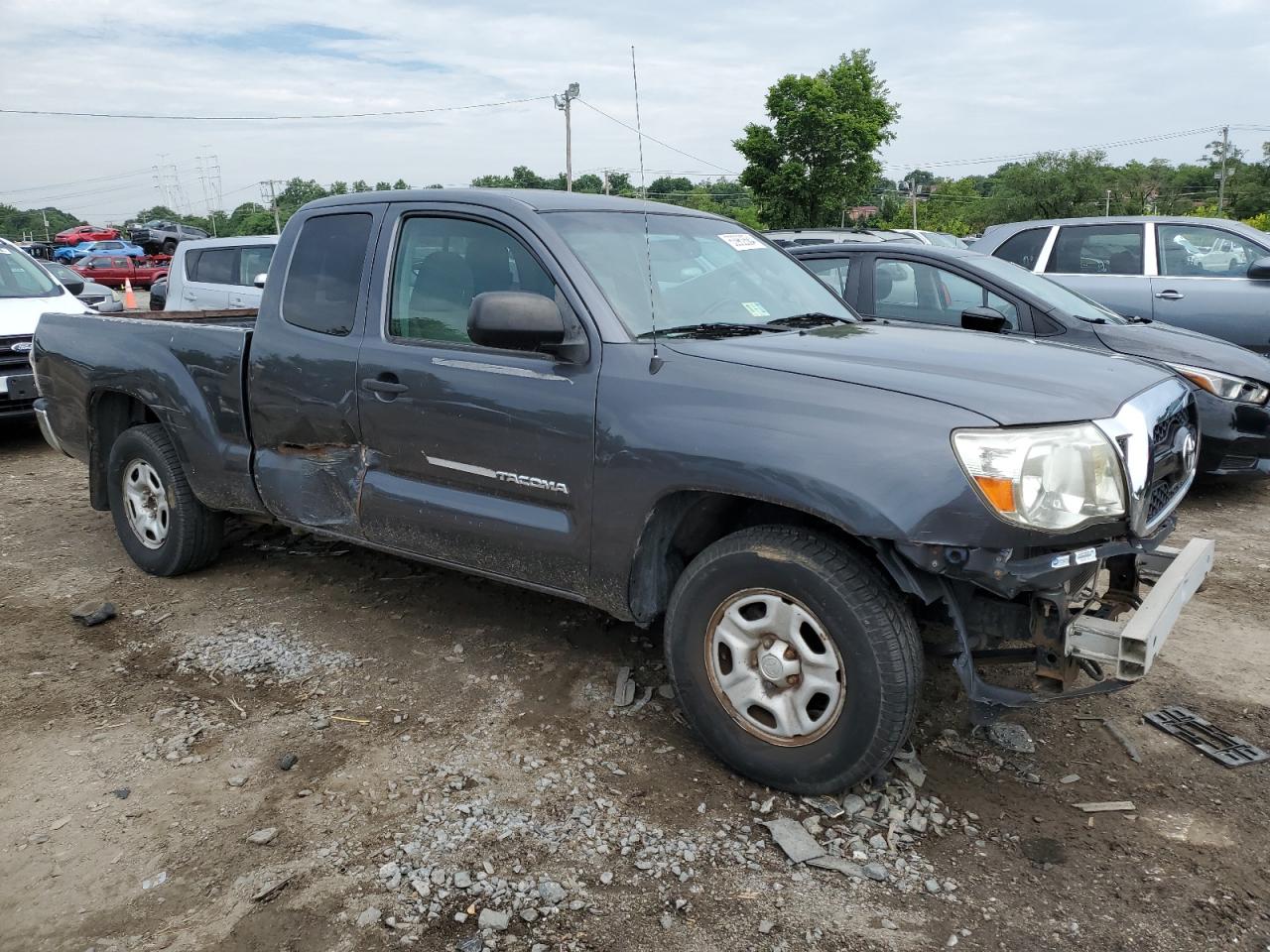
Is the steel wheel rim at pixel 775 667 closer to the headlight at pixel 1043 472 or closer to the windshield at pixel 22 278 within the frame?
the headlight at pixel 1043 472

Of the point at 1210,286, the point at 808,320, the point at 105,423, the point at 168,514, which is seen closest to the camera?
the point at 808,320

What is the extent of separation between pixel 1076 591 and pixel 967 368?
0.73 metres

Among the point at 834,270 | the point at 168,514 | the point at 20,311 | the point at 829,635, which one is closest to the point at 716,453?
the point at 829,635

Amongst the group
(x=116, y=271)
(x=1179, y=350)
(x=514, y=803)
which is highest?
(x=116, y=271)

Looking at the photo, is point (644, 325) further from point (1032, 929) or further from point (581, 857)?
point (1032, 929)

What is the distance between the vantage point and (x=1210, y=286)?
7.91m

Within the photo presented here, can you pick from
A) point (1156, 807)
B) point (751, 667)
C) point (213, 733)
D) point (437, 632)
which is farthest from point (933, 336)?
point (213, 733)

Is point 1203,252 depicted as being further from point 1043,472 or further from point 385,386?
point 385,386

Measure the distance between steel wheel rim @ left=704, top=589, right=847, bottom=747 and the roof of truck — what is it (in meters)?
1.65

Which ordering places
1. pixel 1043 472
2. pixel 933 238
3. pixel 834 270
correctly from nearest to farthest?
pixel 1043 472 < pixel 834 270 < pixel 933 238

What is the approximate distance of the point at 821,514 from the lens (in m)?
2.75

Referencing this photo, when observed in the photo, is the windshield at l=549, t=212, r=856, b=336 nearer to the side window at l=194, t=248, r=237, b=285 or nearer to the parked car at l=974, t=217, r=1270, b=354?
the parked car at l=974, t=217, r=1270, b=354

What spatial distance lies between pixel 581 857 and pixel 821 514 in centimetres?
116

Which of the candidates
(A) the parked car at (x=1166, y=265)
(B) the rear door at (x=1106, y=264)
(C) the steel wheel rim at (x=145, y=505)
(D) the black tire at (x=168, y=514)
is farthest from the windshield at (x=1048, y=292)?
(C) the steel wheel rim at (x=145, y=505)
